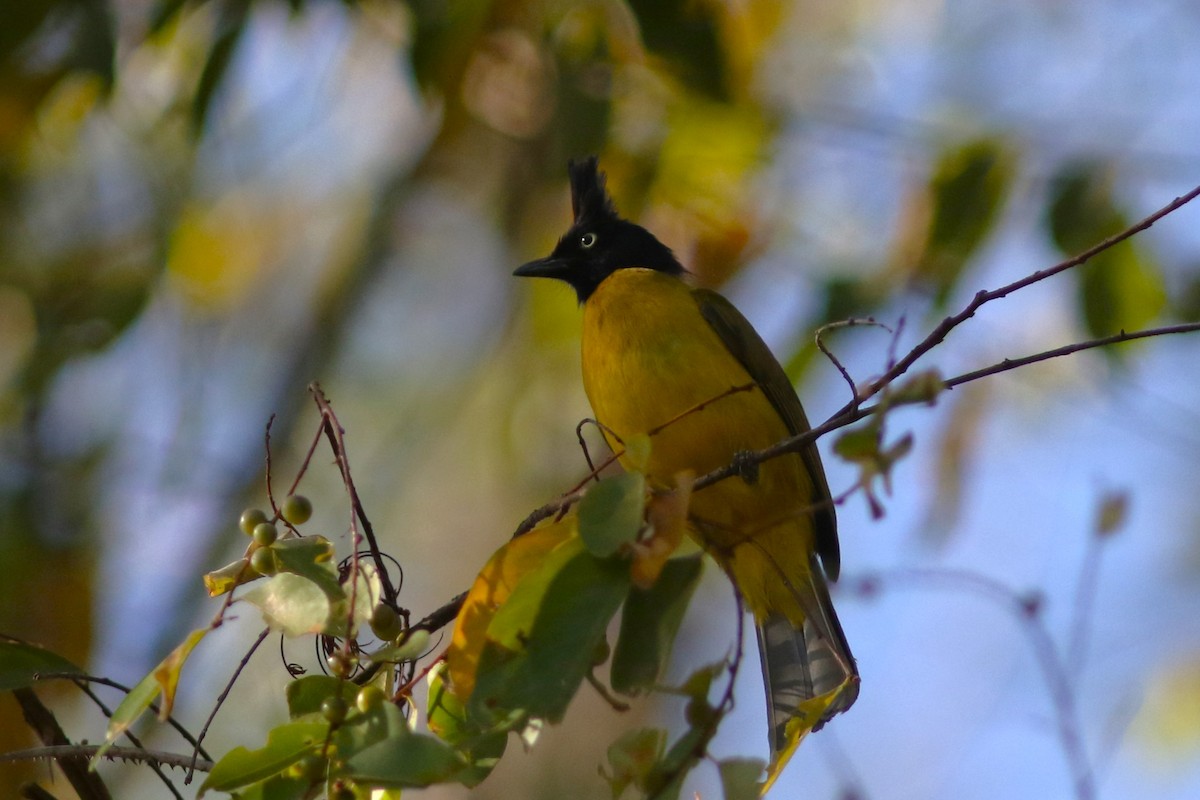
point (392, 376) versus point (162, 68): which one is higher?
point (392, 376)

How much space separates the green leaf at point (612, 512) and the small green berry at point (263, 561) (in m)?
0.48

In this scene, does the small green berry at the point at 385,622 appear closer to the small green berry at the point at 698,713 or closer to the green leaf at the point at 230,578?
the green leaf at the point at 230,578

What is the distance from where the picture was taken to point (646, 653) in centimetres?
199

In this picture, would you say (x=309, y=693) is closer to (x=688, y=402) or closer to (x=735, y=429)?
(x=688, y=402)

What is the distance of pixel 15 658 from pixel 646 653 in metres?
1.00

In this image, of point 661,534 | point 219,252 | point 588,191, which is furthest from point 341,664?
point 219,252

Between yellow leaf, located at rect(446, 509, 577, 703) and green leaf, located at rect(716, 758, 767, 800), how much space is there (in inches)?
15.1

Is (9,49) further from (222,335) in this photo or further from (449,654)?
(222,335)

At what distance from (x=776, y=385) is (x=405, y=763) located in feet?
7.86

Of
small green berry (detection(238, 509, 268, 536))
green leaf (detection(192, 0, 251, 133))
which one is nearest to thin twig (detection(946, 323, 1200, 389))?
small green berry (detection(238, 509, 268, 536))

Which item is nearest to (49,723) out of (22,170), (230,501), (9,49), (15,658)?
(15,658)

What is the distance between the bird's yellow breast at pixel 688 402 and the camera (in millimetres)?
3531

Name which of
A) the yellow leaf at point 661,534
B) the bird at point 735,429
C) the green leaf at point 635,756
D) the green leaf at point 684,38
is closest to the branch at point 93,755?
the green leaf at point 635,756

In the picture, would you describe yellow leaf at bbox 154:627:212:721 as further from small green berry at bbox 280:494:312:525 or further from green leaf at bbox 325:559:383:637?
small green berry at bbox 280:494:312:525
